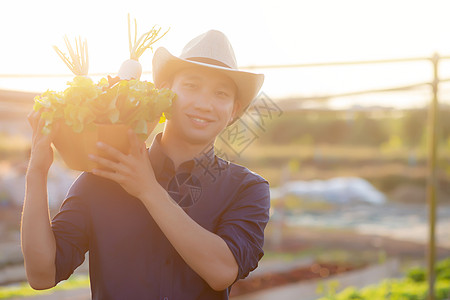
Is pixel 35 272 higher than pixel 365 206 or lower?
higher

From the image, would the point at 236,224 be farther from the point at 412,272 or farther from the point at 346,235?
the point at 346,235

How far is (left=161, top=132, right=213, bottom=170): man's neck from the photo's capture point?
1.59 m

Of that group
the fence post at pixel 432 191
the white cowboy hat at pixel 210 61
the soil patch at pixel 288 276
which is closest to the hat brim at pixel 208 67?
the white cowboy hat at pixel 210 61

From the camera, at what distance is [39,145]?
1341 millimetres

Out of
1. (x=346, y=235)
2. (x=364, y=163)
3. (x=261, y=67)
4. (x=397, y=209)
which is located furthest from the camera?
(x=364, y=163)

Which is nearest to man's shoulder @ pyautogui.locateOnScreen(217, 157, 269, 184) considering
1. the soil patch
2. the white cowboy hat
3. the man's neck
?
the man's neck

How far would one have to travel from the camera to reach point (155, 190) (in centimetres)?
131

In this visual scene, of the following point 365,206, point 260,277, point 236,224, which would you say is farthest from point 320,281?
point 365,206

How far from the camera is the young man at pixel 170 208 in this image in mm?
1321

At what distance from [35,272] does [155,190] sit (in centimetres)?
37

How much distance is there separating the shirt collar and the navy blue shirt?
49mm

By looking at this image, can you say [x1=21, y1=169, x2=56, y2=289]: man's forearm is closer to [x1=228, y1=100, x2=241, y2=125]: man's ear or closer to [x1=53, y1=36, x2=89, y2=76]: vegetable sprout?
[x1=53, y1=36, x2=89, y2=76]: vegetable sprout

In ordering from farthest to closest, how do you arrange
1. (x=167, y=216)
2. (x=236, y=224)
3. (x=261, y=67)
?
(x=261, y=67) → (x=236, y=224) → (x=167, y=216)

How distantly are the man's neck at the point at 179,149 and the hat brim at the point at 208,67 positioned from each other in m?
0.18
